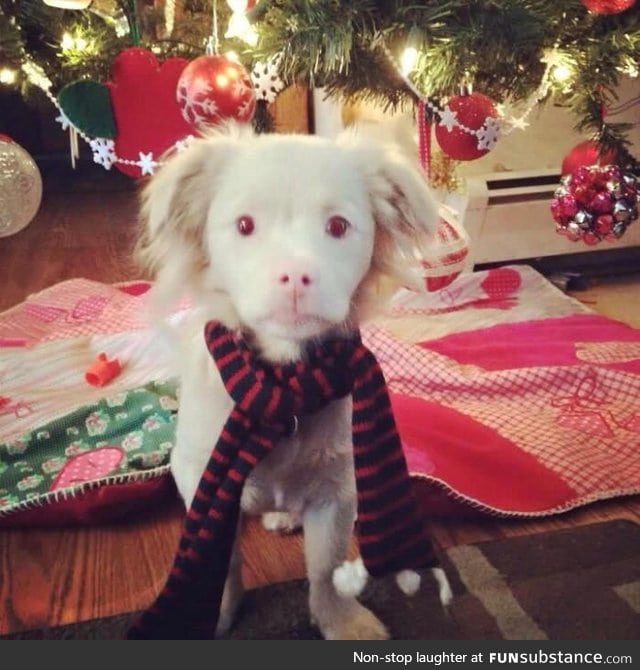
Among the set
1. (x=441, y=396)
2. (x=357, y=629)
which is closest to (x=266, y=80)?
(x=441, y=396)

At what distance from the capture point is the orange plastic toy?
4.25 feet

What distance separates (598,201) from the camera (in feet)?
3.93

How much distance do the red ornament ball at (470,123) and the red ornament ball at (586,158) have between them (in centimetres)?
21

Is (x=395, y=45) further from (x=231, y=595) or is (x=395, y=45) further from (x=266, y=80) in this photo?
(x=231, y=595)

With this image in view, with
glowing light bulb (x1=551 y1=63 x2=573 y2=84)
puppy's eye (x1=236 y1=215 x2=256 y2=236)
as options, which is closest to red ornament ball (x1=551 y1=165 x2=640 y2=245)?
glowing light bulb (x1=551 y1=63 x2=573 y2=84)

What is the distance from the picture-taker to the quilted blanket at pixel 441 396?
100cm

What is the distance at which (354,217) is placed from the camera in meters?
0.64

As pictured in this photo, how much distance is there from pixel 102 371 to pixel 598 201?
3.01ft

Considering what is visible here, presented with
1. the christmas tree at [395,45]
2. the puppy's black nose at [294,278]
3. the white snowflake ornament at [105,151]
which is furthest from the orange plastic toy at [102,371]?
the puppy's black nose at [294,278]

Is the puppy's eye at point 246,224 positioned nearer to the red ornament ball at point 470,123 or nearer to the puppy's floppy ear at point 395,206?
the puppy's floppy ear at point 395,206

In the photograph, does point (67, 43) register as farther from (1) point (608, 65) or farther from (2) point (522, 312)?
(2) point (522, 312)

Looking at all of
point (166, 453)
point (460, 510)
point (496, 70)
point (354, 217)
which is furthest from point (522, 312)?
point (354, 217)

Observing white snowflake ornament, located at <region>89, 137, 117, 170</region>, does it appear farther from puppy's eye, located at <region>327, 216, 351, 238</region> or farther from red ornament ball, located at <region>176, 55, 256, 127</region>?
puppy's eye, located at <region>327, 216, 351, 238</region>

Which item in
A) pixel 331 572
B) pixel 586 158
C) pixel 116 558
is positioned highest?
pixel 586 158
